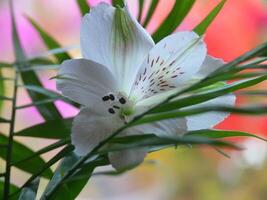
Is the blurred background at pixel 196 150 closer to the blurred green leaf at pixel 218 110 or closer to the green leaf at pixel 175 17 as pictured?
the green leaf at pixel 175 17

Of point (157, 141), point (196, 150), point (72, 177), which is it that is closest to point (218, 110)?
point (157, 141)

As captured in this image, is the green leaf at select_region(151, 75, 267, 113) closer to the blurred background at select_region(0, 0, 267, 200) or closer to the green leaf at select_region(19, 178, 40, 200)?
the green leaf at select_region(19, 178, 40, 200)

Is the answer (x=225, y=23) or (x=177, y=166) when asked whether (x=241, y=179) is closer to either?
(x=177, y=166)

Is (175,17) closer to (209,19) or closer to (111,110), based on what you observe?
(209,19)

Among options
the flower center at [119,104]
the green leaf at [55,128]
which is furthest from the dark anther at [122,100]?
the green leaf at [55,128]

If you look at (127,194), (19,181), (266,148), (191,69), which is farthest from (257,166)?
(191,69)

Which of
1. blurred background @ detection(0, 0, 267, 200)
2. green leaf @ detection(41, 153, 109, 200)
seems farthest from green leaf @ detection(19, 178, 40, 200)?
blurred background @ detection(0, 0, 267, 200)
